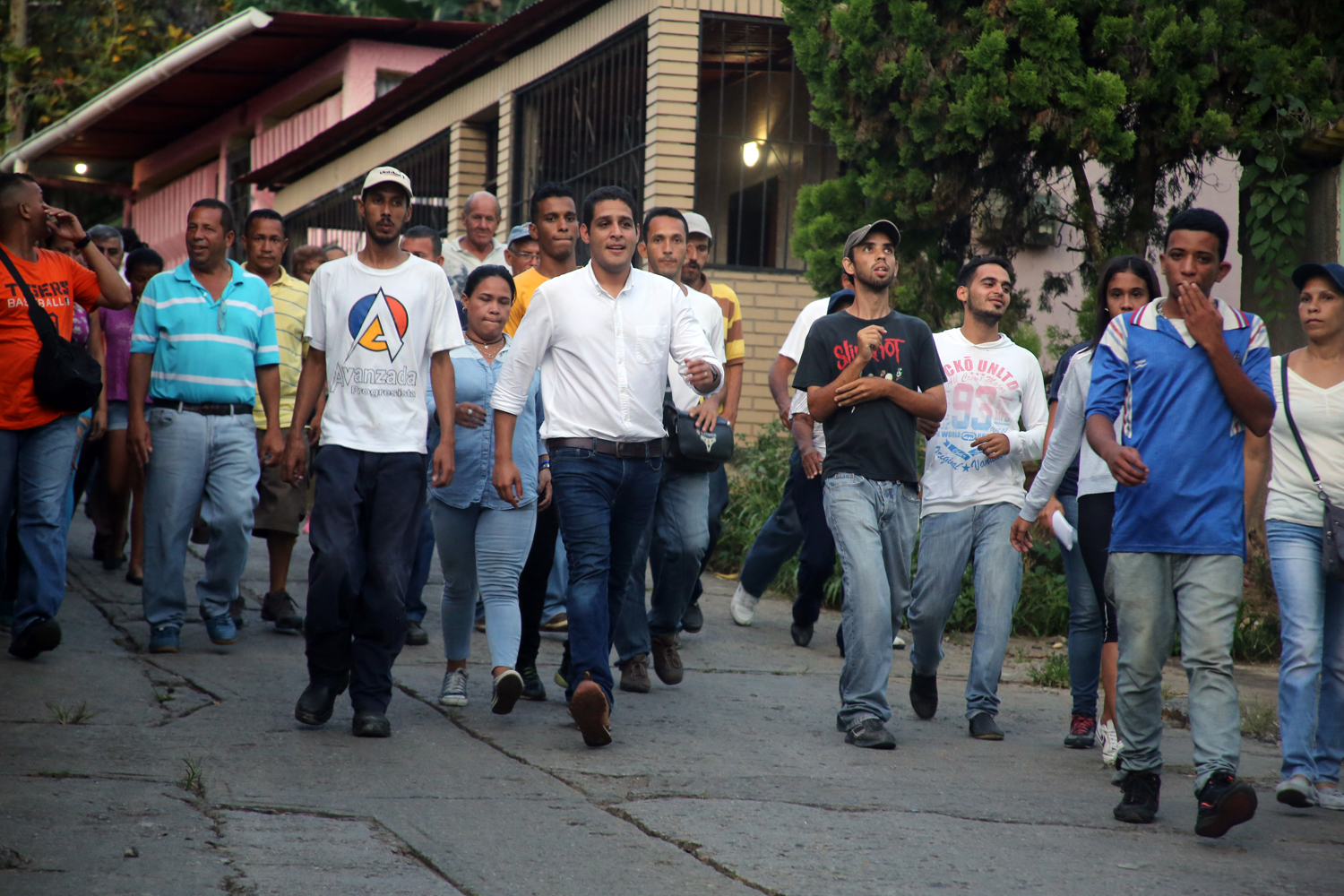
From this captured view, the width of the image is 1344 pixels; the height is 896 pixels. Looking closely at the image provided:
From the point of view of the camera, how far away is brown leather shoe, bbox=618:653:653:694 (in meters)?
7.06

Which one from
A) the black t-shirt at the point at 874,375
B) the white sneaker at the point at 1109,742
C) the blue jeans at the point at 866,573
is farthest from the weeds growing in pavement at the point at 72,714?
the white sneaker at the point at 1109,742

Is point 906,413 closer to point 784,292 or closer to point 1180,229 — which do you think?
point 1180,229

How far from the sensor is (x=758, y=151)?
14922 mm

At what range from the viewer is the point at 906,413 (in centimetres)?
645

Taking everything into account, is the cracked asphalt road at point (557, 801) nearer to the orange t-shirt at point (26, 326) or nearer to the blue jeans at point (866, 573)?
the blue jeans at point (866, 573)

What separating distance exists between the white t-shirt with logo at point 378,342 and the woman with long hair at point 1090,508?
96.7 inches

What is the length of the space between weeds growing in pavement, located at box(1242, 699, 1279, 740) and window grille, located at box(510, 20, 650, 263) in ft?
29.3

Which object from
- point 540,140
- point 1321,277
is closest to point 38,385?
point 1321,277

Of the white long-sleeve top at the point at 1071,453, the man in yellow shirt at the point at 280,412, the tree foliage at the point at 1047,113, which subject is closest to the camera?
the white long-sleeve top at the point at 1071,453

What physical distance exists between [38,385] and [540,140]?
11.4 metres

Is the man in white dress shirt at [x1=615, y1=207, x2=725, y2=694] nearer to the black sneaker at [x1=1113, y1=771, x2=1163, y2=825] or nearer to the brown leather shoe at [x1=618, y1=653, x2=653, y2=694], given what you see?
the brown leather shoe at [x1=618, y1=653, x2=653, y2=694]

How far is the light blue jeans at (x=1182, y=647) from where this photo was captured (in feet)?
16.0

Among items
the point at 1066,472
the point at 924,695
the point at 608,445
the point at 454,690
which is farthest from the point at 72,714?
the point at 1066,472

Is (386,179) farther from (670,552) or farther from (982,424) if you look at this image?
(982,424)
